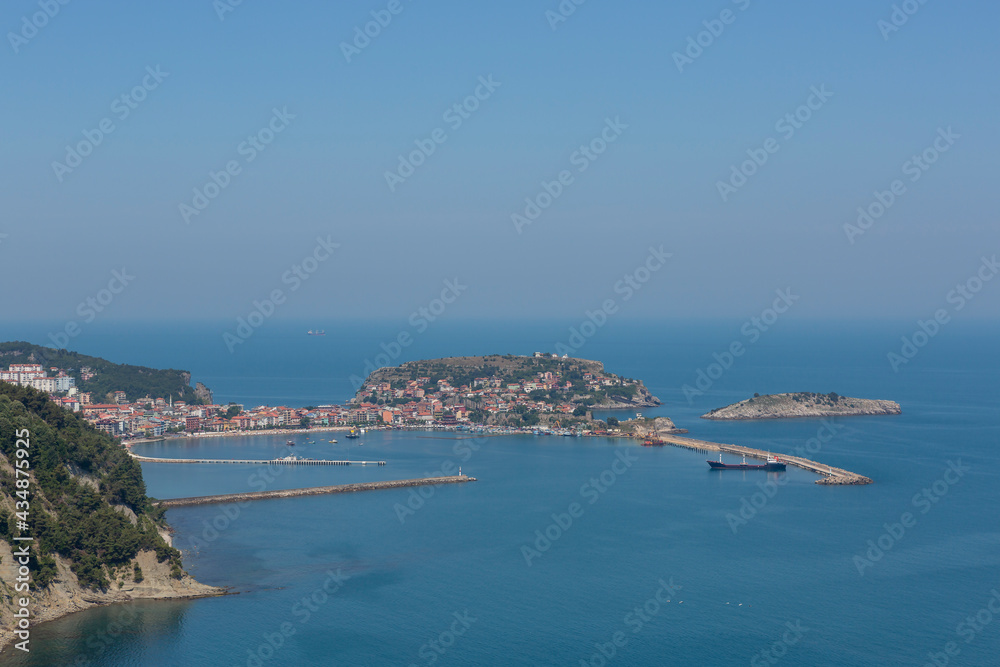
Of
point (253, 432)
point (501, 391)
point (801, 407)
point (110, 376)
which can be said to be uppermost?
point (110, 376)

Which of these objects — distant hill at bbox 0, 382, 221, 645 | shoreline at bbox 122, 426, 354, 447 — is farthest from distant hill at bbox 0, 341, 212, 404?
distant hill at bbox 0, 382, 221, 645

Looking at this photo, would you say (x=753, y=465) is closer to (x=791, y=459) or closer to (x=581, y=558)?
(x=791, y=459)

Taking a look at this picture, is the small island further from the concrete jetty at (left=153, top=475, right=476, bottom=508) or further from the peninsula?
the concrete jetty at (left=153, top=475, right=476, bottom=508)

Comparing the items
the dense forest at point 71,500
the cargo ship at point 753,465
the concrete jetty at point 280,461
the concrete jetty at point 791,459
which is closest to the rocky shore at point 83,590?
the dense forest at point 71,500

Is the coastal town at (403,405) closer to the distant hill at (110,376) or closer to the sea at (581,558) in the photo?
the distant hill at (110,376)

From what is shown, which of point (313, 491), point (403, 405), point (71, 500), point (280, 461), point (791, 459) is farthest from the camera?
point (403, 405)

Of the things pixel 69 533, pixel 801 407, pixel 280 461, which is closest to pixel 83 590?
pixel 69 533
